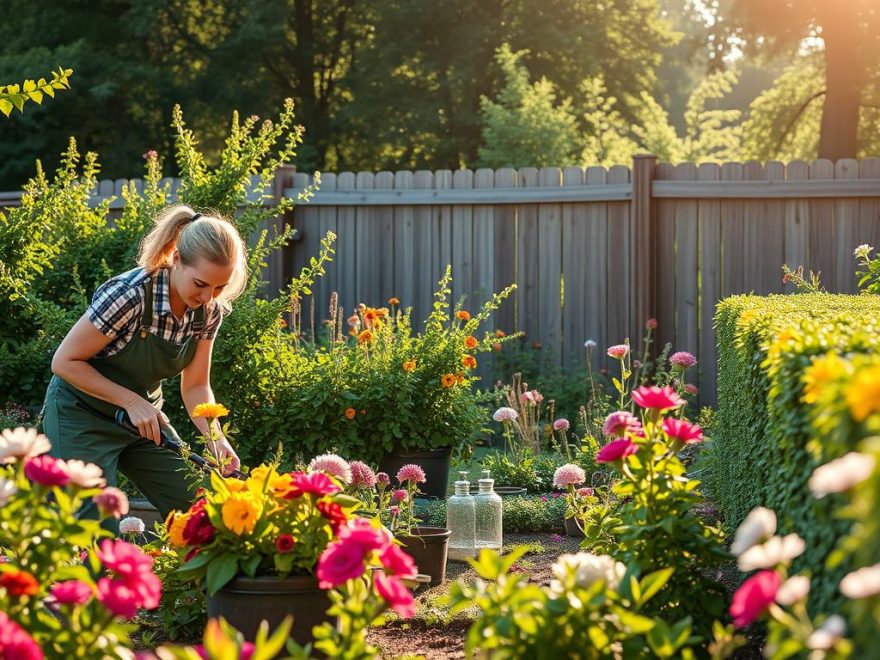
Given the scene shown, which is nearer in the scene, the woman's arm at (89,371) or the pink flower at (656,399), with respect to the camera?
the pink flower at (656,399)

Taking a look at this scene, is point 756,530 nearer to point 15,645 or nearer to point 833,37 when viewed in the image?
point 15,645

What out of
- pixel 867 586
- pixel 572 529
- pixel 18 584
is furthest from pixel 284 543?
pixel 572 529

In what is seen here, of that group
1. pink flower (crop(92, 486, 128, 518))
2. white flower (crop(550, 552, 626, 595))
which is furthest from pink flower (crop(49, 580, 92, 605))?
white flower (crop(550, 552, 626, 595))

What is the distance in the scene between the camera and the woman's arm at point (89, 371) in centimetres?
367

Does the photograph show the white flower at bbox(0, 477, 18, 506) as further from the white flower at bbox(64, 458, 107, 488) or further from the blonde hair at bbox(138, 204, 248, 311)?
the blonde hair at bbox(138, 204, 248, 311)

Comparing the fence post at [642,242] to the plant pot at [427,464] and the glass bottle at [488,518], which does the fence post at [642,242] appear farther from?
the glass bottle at [488,518]

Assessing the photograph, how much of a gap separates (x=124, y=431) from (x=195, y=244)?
2.31 ft

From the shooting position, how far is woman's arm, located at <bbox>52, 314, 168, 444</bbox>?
12.0ft

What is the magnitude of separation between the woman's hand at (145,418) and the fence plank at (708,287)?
5498 mm

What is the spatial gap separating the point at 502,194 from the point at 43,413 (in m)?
5.30

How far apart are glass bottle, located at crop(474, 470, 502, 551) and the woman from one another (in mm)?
1172

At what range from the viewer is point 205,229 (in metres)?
3.65

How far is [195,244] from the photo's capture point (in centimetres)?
365

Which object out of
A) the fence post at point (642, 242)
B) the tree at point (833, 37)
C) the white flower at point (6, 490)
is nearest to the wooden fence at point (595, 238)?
the fence post at point (642, 242)
